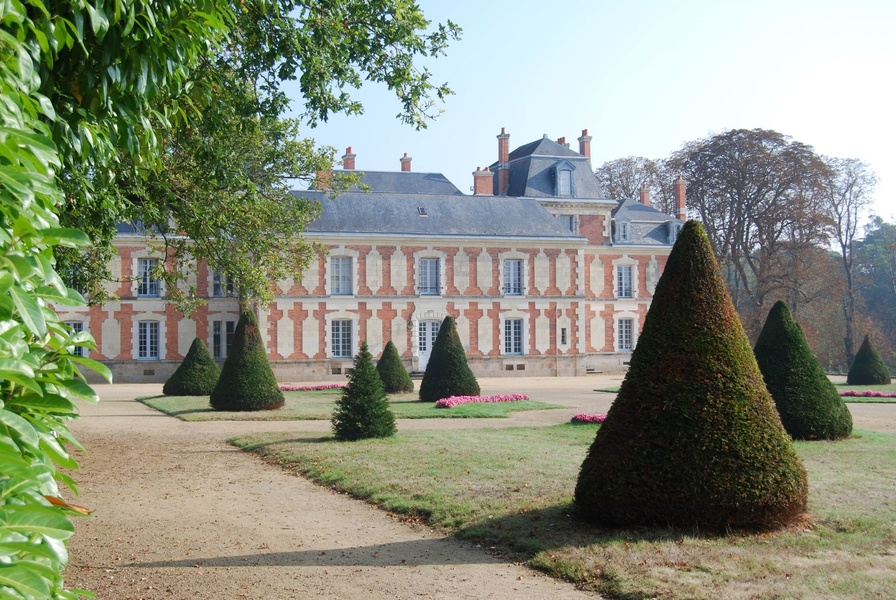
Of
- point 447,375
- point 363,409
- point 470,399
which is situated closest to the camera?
point 363,409

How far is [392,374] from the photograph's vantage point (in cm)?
2209

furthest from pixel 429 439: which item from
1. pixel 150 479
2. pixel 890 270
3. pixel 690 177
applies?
pixel 890 270

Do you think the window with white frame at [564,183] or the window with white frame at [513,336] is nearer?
the window with white frame at [513,336]

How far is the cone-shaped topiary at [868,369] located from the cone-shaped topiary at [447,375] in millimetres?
13284

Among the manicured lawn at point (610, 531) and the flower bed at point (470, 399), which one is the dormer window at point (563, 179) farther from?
the manicured lawn at point (610, 531)

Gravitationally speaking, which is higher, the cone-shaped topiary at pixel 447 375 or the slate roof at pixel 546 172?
the slate roof at pixel 546 172

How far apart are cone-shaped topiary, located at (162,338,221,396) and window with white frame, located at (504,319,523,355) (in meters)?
14.6

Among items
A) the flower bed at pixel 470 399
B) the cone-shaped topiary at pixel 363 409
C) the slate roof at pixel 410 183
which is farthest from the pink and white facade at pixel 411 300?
the cone-shaped topiary at pixel 363 409

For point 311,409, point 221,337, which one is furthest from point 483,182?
point 311,409

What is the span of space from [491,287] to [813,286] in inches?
537

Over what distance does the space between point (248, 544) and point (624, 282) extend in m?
33.4

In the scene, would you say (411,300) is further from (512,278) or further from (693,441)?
(693,441)

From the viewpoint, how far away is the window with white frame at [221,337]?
1268 inches

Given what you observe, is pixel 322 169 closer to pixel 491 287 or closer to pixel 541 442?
pixel 541 442
